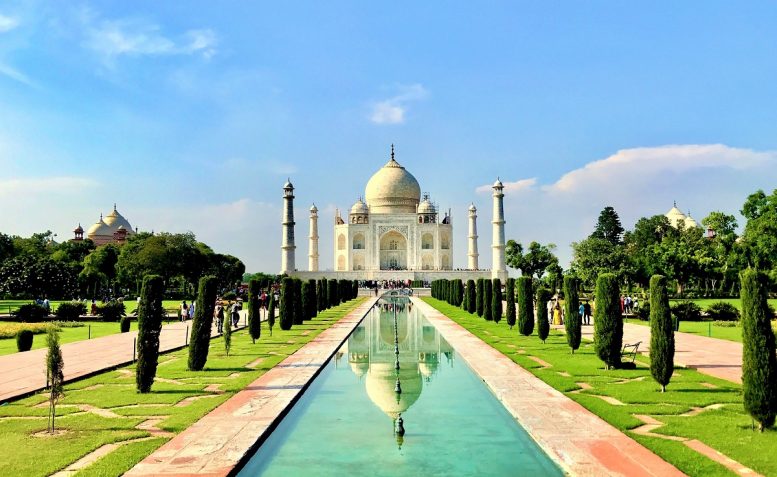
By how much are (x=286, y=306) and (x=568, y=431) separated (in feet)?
42.5

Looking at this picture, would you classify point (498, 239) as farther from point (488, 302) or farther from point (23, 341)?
point (23, 341)

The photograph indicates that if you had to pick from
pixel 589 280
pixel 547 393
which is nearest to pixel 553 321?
pixel 547 393

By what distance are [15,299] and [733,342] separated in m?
38.0

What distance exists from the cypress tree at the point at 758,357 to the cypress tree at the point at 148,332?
6849 mm

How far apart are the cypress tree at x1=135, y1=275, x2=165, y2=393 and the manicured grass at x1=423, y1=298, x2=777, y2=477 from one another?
5377 millimetres

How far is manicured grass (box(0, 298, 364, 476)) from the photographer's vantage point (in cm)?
596

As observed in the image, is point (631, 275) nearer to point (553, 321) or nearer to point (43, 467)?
point (553, 321)

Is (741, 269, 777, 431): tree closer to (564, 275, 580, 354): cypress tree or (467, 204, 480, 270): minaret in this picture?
(564, 275, 580, 354): cypress tree

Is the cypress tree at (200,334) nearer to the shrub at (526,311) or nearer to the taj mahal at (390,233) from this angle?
the shrub at (526,311)

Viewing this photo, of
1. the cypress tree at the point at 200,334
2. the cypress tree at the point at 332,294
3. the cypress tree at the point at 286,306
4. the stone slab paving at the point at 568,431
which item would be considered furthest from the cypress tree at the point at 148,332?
the cypress tree at the point at 332,294

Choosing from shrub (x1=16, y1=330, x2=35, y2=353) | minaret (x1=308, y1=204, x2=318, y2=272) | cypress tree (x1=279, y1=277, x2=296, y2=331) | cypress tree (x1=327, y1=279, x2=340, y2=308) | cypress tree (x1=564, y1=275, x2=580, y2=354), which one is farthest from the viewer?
minaret (x1=308, y1=204, x2=318, y2=272)

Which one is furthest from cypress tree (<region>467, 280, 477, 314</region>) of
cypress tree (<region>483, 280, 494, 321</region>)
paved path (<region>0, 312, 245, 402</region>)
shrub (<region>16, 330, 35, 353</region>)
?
shrub (<region>16, 330, 35, 353</region>)

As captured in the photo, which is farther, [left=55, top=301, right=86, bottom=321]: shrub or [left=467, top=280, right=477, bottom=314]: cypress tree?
[left=467, top=280, right=477, bottom=314]: cypress tree

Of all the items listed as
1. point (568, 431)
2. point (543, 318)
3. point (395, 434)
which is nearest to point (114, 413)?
point (395, 434)
